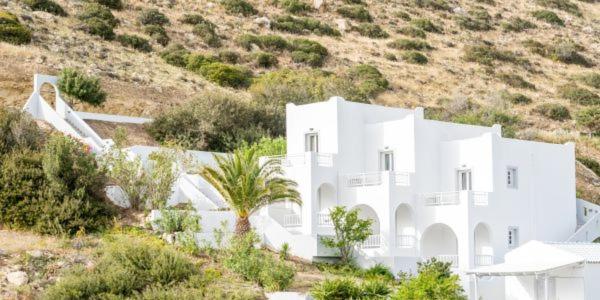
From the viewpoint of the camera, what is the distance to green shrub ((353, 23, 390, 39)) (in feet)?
260

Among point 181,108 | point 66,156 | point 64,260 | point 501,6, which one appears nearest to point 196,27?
point 181,108

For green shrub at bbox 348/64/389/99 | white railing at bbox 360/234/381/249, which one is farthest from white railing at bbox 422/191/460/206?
green shrub at bbox 348/64/389/99

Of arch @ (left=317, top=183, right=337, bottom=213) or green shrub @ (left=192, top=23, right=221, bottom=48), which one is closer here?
arch @ (left=317, top=183, right=337, bottom=213)

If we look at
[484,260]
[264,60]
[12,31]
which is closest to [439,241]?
[484,260]

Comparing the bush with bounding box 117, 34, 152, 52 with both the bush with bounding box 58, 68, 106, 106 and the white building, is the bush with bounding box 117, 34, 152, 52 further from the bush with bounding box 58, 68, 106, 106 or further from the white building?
the white building

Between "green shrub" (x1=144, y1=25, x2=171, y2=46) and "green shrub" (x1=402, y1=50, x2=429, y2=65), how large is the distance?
19.1 m

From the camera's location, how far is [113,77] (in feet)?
180

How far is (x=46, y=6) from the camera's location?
66.9 meters

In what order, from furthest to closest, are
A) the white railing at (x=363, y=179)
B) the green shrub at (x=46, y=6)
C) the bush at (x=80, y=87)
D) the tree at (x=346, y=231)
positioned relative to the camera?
1. the green shrub at (x=46, y=6)
2. the bush at (x=80, y=87)
3. the white railing at (x=363, y=179)
4. the tree at (x=346, y=231)

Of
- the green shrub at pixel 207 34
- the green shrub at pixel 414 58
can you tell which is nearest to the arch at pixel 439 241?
the green shrub at pixel 207 34

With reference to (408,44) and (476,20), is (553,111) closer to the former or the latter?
(408,44)

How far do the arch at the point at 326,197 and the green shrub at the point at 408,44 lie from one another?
4396 centimetres

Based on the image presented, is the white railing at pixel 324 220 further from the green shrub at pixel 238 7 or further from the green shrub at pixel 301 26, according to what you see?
the green shrub at pixel 238 7

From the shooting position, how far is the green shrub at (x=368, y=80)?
64.8 m
